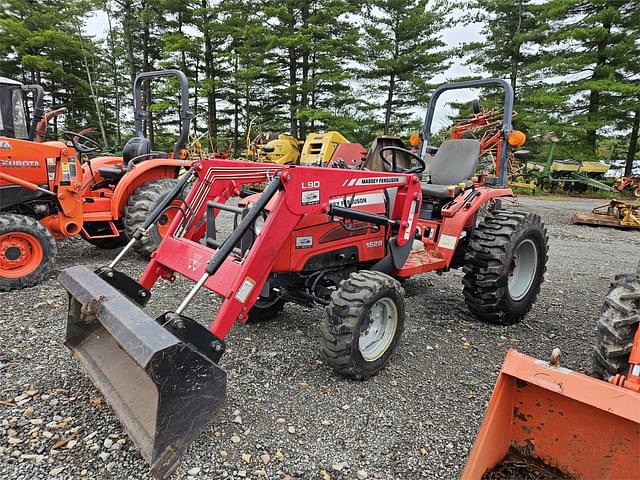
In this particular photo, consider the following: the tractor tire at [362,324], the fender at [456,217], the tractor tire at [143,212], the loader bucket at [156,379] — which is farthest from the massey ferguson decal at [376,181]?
the tractor tire at [143,212]

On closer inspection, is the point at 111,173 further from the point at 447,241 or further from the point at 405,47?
the point at 405,47

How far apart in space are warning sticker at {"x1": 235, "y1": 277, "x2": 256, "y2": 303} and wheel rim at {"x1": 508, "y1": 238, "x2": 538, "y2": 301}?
8.98 ft

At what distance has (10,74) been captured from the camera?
2188 centimetres

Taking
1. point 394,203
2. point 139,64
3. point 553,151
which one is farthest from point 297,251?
point 139,64

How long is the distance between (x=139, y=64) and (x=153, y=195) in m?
22.1

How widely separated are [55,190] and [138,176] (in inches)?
37.9

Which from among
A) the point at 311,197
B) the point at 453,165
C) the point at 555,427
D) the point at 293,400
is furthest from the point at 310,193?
the point at 453,165

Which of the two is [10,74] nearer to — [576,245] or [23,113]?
[23,113]

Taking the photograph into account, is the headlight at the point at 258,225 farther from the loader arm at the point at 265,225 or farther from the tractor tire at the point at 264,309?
the tractor tire at the point at 264,309

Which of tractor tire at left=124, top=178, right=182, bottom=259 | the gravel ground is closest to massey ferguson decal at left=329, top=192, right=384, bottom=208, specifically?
the gravel ground

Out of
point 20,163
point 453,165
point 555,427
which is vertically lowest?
point 555,427

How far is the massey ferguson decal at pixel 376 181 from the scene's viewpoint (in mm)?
2930

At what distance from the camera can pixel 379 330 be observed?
2959 mm

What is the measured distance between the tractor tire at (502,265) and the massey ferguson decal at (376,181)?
1004mm
